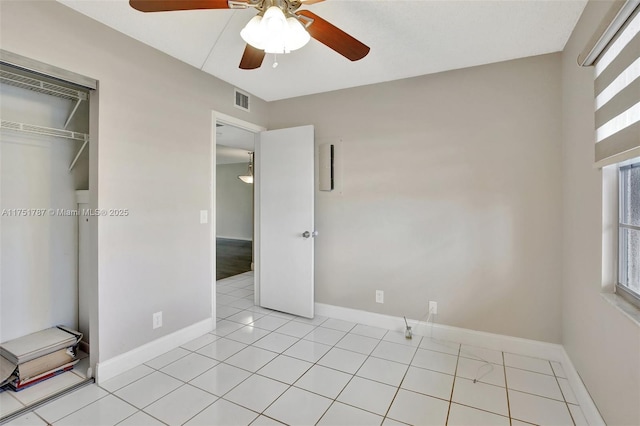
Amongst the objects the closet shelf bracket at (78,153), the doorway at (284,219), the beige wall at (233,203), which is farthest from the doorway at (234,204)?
the closet shelf bracket at (78,153)

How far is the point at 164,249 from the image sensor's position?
8.12 feet

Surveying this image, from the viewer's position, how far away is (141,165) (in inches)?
90.5

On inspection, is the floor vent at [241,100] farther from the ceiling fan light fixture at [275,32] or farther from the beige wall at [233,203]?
the beige wall at [233,203]

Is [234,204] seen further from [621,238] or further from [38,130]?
[621,238]

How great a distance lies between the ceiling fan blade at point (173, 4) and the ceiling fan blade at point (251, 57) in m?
0.37

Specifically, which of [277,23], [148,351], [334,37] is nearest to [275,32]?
[277,23]

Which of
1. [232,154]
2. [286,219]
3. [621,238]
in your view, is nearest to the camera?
[621,238]

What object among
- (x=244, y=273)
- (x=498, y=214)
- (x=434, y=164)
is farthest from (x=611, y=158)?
(x=244, y=273)

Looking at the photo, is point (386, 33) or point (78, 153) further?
point (78, 153)

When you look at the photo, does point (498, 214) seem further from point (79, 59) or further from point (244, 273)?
point (244, 273)

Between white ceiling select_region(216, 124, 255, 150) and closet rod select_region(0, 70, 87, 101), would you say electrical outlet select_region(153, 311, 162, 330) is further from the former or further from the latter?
white ceiling select_region(216, 124, 255, 150)

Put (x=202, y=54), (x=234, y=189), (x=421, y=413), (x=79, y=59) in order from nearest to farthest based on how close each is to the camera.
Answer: (x=421, y=413) → (x=79, y=59) → (x=202, y=54) → (x=234, y=189)

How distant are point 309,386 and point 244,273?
11.5 ft

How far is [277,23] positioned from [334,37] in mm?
361
